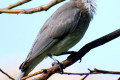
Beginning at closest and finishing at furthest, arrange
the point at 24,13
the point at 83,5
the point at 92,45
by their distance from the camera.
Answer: the point at 24,13 < the point at 92,45 < the point at 83,5

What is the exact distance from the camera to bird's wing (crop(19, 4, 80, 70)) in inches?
171

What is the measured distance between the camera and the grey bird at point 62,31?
429 cm

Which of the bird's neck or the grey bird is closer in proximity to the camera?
the grey bird

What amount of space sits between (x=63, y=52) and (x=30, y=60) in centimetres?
59

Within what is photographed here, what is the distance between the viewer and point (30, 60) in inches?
160

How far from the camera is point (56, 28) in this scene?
4488 millimetres

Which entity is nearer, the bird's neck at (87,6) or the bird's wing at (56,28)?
the bird's wing at (56,28)

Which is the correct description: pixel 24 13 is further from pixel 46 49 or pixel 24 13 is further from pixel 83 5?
pixel 83 5

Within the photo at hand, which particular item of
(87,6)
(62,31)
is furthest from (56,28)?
(87,6)

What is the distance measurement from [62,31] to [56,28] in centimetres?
14

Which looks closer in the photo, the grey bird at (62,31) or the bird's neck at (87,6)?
the grey bird at (62,31)

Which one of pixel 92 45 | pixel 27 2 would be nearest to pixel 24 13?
pixel 27 2

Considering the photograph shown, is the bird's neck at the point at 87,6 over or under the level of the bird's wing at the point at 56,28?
over

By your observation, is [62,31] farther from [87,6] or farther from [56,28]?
[87,6]
